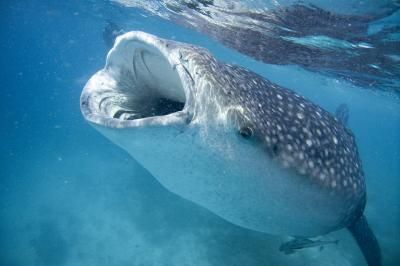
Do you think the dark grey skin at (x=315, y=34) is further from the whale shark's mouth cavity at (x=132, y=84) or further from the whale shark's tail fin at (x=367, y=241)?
the whale shark's mouth cavity at (x=132, y=84)

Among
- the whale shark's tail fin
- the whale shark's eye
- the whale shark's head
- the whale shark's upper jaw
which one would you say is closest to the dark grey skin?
the whale shark's tail fin

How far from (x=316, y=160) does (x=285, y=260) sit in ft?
23.5

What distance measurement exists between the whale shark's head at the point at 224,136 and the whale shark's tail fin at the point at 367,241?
2.46 m

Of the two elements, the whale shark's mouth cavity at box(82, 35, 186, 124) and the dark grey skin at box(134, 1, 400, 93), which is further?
the dark grey skin at box(134, 1, 400, 93)

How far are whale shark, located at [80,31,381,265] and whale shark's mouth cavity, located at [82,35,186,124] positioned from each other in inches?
0.5

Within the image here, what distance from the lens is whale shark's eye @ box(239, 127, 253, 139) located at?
118 inches

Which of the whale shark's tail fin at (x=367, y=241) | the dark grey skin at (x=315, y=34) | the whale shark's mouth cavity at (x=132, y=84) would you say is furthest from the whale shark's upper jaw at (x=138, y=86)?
the dark grey skin at (x=315, y=34)

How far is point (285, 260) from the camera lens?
9828 mm

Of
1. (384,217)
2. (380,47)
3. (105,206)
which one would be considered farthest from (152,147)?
(384,217)

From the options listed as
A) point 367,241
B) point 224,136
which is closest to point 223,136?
point 224,136

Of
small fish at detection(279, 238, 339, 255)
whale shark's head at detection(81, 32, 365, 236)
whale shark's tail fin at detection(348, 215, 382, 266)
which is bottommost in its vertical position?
small fish at detection(279, 238, 339, 255)

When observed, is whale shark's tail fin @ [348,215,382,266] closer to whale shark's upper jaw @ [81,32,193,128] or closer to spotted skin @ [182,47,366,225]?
spotted skin @ [182,47,366,225]

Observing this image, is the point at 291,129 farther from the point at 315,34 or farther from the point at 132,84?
the point at 315,34

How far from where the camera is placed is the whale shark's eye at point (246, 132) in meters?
2.99
